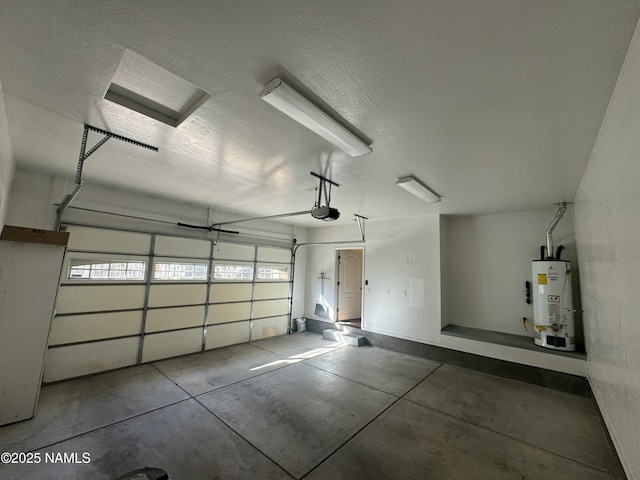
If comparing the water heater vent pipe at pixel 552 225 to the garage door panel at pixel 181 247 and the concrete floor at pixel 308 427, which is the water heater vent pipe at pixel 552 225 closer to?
the concrete floor at pixel 308 427

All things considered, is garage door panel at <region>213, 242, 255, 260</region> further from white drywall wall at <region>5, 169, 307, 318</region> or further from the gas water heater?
the gas water heater

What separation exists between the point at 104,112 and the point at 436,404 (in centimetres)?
469

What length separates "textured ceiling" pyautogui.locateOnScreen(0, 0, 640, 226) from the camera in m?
1.21

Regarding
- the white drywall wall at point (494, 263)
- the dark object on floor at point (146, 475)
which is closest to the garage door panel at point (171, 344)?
the dark object on floor at point (146, 475)

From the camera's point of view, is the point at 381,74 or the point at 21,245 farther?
the point at 21,245

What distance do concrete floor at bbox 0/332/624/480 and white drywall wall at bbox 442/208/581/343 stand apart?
123 cm

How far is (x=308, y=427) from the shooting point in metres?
2.71

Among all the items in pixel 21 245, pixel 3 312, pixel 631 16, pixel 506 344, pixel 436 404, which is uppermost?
pixel 631 16

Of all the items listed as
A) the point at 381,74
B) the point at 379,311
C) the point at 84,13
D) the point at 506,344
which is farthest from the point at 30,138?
the point at 506,344

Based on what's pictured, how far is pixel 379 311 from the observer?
19.1 ft

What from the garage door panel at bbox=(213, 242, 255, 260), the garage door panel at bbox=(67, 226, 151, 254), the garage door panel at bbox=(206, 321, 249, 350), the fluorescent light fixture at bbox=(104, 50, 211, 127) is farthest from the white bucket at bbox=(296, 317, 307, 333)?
the fluorescent light fixture at bbox=(104, 50, 211, 127)

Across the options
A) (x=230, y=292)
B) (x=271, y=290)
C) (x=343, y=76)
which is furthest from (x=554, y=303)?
(x=230, y=292)

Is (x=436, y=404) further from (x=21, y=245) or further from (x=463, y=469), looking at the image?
(x=21, y=245)

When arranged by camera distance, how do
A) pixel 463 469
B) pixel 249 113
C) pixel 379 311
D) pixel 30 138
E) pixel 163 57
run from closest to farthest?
1. pixel 163 57
2. pixel 249 113
3. pixel 463 469
4. pixel 30 138
5. pixel 379 311
